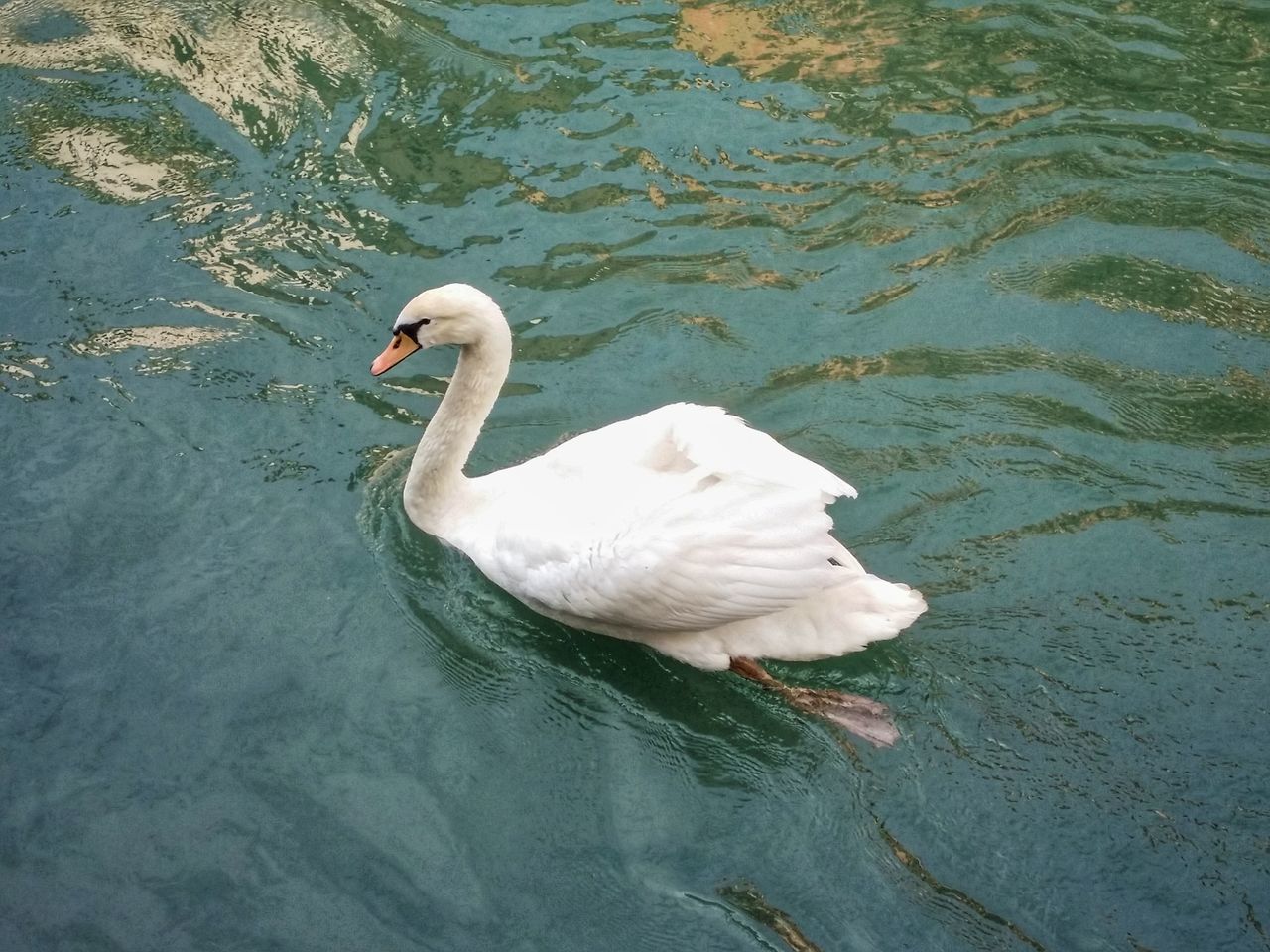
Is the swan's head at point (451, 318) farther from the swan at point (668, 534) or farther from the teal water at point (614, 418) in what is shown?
the teal water at point (614, 418)

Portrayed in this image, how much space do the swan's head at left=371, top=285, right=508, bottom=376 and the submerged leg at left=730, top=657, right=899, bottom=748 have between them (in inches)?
62.6

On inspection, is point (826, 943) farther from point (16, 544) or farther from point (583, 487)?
point (16, 544)

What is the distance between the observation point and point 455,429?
5578 mm

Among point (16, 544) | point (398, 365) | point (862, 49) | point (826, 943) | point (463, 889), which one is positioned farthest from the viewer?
point (862, 49)

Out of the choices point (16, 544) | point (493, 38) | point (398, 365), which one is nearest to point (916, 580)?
point (398, 365)

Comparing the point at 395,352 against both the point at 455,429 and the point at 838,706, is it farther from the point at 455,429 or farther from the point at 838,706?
the point at 838,706

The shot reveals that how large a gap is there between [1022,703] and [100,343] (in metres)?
4.60

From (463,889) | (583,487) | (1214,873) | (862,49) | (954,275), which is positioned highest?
(862,49)

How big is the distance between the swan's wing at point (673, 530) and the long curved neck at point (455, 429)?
40cm

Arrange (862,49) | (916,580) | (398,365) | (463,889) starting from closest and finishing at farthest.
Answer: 1. (463,889)
2. (916,580)
3. (398,365)
4. (862,49)

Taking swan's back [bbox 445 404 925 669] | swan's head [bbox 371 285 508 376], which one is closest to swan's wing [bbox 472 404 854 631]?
swan's back [bbox 445 404 925 669]

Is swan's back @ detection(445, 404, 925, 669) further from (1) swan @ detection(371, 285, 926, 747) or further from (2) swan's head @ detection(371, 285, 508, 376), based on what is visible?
(2) swan's head @ detection(371, 285, 508, 376)

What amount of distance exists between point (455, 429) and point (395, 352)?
40 centimetres

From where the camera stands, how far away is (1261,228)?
23.2ft
